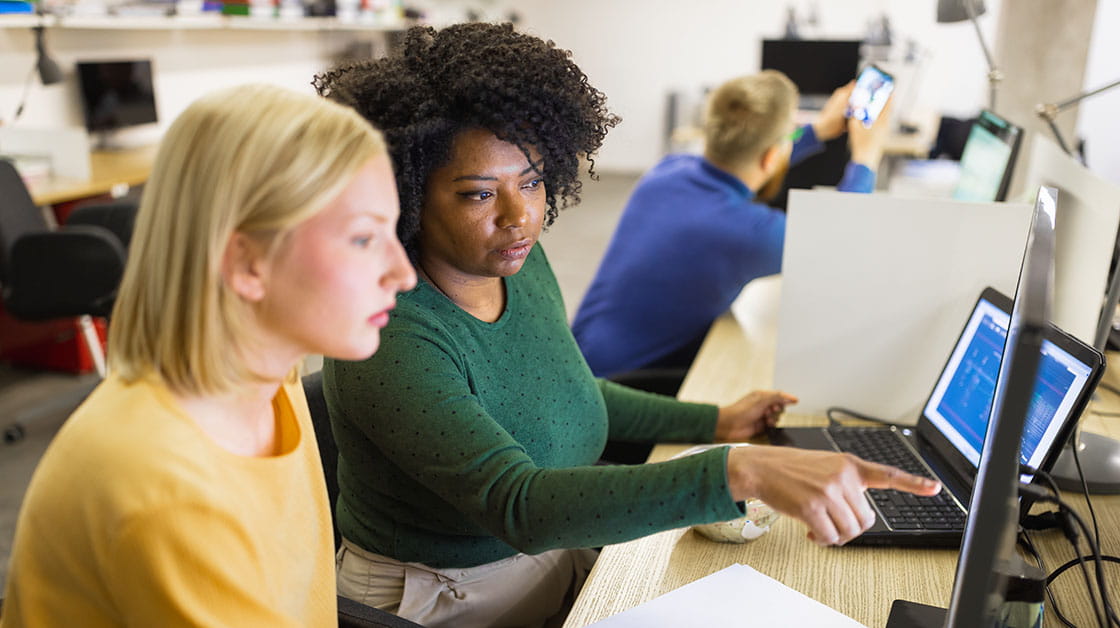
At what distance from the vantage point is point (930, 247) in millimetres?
1476

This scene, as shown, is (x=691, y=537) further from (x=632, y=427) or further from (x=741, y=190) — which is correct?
(x=741, y=190)

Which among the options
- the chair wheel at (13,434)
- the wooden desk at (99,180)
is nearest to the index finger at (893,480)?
the wooden desk at (99,180)

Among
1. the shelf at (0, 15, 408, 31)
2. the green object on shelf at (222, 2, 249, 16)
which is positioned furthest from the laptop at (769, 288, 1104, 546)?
the green object on shelf at (222, 2, 249, 16)

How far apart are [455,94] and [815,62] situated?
13.3ft

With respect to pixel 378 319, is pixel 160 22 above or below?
above

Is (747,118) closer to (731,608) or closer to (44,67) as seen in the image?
(731,608)

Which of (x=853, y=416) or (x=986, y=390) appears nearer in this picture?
(x=986, y=390)

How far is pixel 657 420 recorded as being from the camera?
4.94 feet

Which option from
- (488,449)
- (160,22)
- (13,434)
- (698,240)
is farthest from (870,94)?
(160,22)

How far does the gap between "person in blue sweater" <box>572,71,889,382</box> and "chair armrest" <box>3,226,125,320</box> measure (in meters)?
1.59

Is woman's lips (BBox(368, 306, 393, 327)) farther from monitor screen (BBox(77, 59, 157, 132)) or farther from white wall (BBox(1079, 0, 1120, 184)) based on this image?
white wall (BBox(1079, 0, 1120, 184))

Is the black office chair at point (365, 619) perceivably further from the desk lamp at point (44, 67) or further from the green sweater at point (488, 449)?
the desk lamp at point (44, 67)

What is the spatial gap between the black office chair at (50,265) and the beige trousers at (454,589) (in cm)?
204

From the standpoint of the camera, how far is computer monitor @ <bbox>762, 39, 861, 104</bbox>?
4668mm
